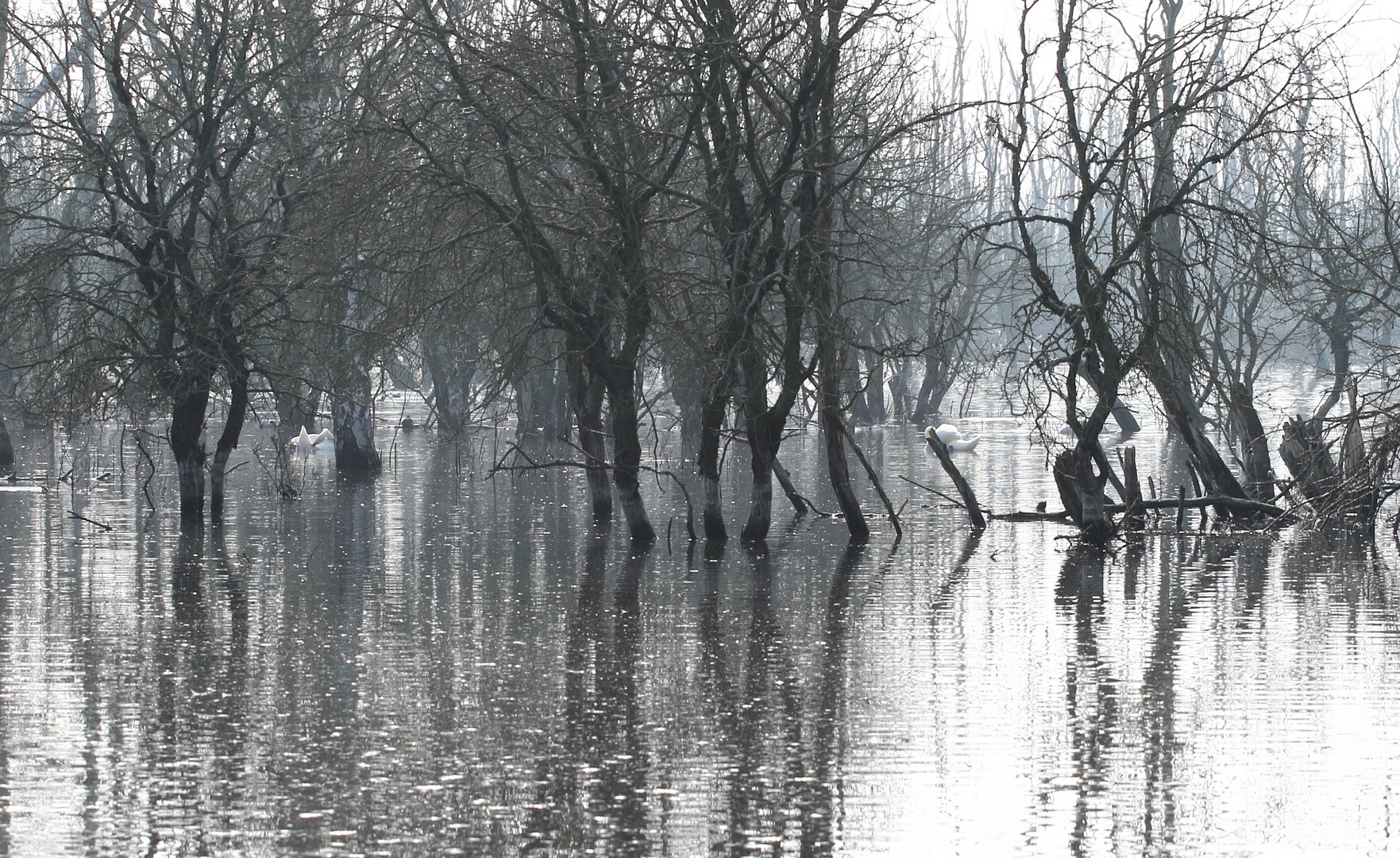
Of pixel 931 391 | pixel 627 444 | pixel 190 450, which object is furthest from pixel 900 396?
pixel 627 444

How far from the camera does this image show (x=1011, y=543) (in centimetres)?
1691

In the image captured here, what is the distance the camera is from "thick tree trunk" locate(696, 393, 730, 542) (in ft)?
50.6

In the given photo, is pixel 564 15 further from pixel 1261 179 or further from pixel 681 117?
pixel 1261 179

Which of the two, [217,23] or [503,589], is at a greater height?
[217,23]

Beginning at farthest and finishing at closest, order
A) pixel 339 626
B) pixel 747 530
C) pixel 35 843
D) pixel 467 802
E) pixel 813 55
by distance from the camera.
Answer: pixel 747 530 < pixel 813 55 < pixel 339 626 < pixel 467 802 < pixel 35 843

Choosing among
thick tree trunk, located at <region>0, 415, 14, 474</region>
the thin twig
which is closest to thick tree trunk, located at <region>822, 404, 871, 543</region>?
the thin twig

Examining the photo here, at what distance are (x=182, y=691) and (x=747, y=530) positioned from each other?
7834mm

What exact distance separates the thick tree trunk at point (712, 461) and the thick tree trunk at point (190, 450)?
5355 millimetres

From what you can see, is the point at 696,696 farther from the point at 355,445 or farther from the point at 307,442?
the point at 307,442

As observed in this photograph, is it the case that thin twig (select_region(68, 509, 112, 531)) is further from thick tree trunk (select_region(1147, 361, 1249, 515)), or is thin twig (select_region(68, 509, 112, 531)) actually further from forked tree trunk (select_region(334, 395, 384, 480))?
thick tree trunk (select_region(1147, 361, 1249, 515))

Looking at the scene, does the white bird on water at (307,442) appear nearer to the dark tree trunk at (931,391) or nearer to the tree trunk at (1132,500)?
the dark tree trunk at (931,391)

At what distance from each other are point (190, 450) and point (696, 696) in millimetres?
10485

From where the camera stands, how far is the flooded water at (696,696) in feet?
22.7

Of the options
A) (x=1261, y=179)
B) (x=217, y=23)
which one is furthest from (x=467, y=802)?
(x=1261, y=179)
